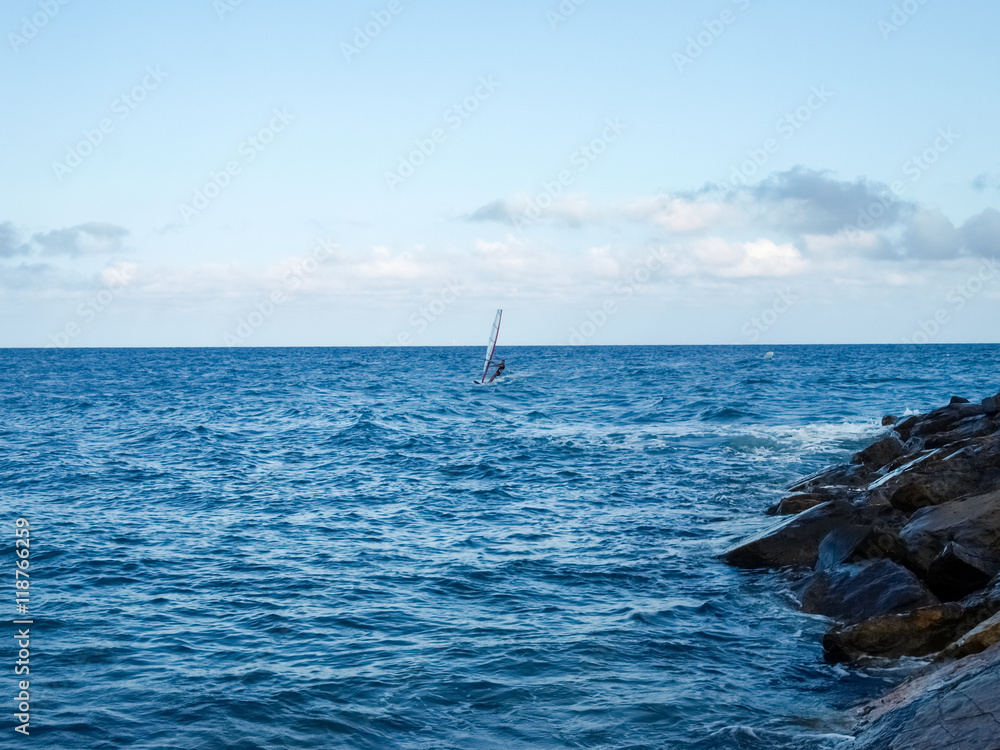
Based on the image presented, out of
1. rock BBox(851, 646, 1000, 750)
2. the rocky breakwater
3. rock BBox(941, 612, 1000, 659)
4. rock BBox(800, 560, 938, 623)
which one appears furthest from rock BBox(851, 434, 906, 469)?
rock BBox(851, 646, 1000, 750)

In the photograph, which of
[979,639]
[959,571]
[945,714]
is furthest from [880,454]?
[945,714]

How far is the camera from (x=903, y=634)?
10.5m

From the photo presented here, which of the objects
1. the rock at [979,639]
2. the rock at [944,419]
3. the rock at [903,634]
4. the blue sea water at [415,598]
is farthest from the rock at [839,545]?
the rock at [944,419]

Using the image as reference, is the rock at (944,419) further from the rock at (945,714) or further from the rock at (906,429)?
the rock at (945,714)

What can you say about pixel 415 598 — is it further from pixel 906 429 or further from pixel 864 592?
pixel 906 429

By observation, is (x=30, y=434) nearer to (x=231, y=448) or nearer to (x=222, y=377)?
(x=231, y=448)

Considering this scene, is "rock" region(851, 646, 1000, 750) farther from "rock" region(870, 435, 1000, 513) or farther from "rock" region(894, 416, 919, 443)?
"rock" region(894, 416, 919, 443)

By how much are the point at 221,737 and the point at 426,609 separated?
15.7ft

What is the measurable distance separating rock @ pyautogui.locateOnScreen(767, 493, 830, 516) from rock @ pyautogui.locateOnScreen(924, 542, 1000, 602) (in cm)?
649

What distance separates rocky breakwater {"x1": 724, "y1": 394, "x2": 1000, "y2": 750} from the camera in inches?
295

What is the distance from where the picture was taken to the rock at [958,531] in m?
12.1

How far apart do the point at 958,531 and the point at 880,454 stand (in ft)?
34.3

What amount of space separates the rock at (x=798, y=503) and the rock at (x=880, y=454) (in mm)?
4065

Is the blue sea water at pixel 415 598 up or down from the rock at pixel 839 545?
down
